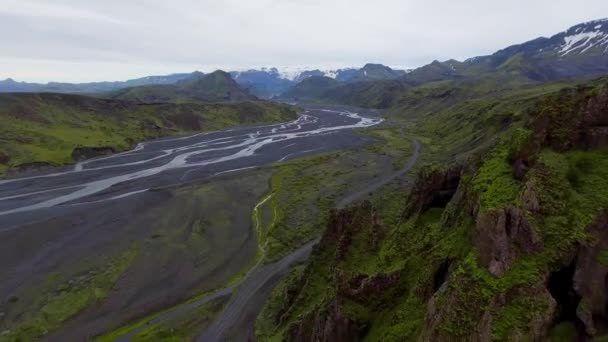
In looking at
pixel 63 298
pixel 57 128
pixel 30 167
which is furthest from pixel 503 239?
pixel 57 128

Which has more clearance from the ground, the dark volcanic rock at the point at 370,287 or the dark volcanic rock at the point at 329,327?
the dark volcanic rock at the point at 370,287

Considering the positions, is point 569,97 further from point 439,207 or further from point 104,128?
point 104,128

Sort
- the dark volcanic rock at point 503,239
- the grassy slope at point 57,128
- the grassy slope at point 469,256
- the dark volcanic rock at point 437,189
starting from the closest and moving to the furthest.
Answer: the grassy slope at point 469,256, the dark volcanic rock at point 503,239, the dark volcanic rock at point 437,189, the grassy slope at point 57,128

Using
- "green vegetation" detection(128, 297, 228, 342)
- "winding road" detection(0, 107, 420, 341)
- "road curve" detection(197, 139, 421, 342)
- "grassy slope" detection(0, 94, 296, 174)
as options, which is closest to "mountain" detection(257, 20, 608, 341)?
"road curve" detection(197, 139, 421, 342)

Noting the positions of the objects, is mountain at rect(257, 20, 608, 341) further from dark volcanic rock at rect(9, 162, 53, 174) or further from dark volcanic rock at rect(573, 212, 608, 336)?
dark volcanic rock at rect(9, 162, 53, 174)

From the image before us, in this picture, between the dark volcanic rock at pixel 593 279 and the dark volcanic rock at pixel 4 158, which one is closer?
the dark volcanic rock at pixel 593 279

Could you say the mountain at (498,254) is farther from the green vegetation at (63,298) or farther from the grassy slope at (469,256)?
the green vegetation at (63,298)

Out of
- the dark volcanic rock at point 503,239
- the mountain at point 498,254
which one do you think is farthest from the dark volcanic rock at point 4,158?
the dark volcanic rock at point 503,239

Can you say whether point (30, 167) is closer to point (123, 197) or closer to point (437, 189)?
point (123, 197)
